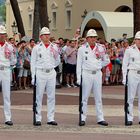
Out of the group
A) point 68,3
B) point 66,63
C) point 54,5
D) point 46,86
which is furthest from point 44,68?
point 54,5

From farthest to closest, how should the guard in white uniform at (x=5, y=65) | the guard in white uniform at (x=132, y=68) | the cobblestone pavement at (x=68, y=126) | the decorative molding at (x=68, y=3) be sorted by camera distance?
the decorative molding at (x=68, y=3) → the guard in white uniform at (x=132, y=68) → the guard in white uniform at (x=5, y=65) → the cobblestone pavement at (x=68, y=126)

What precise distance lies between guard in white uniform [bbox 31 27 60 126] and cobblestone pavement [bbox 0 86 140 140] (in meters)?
0.51

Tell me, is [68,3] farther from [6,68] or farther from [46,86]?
[6,68]

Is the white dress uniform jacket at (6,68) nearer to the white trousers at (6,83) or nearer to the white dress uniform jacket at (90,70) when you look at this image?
the white trousers at (6,83)

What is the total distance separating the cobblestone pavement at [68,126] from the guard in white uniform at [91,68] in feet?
1.90

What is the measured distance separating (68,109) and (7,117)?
149 inches

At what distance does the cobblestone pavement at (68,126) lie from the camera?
40.5 ft

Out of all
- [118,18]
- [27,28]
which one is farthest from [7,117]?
[27,28]

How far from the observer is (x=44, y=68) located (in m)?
13.9

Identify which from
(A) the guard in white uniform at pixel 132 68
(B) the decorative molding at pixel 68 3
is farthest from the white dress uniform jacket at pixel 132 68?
(B) the decorative molding at pixel 68 3

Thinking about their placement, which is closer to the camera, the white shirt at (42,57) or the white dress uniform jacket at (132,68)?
the white shirt at (42,57)

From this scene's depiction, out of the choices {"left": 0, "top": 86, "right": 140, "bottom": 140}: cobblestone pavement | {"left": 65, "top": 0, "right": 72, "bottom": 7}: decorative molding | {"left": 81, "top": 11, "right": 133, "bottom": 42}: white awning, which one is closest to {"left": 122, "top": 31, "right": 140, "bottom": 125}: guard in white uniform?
{"left": 0, "top": 86, "right": 140, "bottom": 140}: cobblestone pavement

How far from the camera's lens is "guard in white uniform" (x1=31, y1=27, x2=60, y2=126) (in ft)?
45.5

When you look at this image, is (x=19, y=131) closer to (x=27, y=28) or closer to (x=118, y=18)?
(x=118, y=18)
